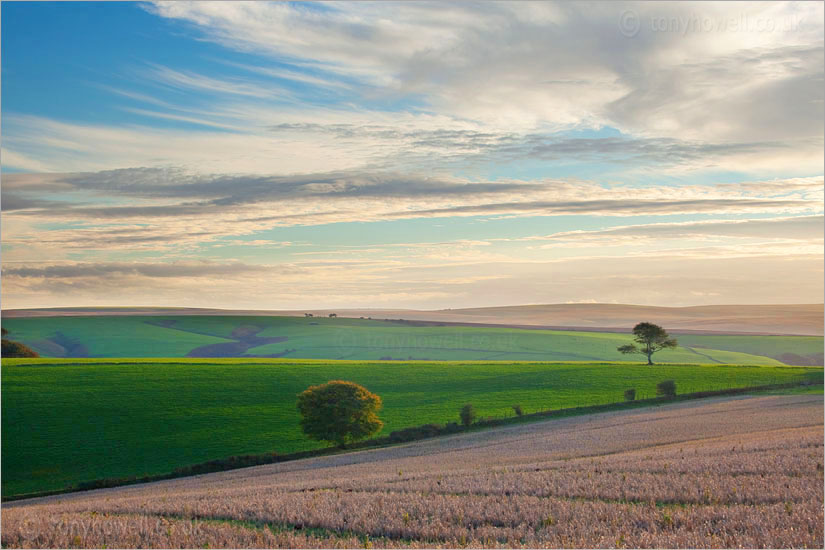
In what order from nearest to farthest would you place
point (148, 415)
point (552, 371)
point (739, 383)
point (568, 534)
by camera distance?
point (568, 534), point (148, 415), point (739, 383), point (552, 371)

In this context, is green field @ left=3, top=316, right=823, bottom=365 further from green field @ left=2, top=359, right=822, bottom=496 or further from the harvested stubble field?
the harvested stubble field

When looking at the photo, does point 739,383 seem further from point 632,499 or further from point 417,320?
point 417,320

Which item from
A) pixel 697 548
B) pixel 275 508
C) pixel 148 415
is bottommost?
pixel 148 415

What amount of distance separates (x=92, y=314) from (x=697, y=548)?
15660 centimetres

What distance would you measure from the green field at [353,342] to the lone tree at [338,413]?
64.0 m

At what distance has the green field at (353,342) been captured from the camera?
4702 inches

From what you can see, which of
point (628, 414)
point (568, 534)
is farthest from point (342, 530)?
point (628, 414)

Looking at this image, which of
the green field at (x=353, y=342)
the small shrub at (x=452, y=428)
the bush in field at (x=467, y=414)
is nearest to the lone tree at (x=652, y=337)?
the green field at (x=353, y=342)

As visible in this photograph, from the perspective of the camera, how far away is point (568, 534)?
10.2 m

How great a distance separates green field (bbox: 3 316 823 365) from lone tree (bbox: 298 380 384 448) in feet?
210

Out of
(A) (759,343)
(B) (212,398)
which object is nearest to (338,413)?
(B) (212,398)

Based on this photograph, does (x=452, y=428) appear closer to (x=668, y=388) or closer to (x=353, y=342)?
(x=668, y=388)

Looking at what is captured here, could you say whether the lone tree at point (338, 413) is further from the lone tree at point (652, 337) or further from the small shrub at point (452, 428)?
the lone tree at point (652, 337)

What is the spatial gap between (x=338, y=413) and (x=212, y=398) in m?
26.0
